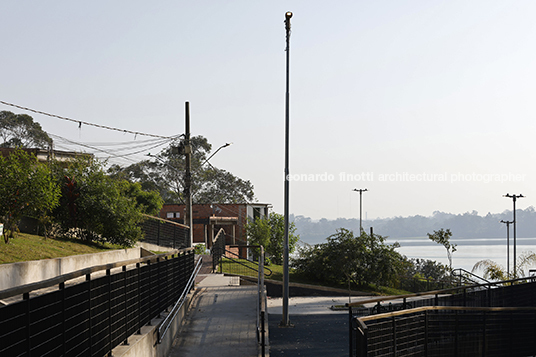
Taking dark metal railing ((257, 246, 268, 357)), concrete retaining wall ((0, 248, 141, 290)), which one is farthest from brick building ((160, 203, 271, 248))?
dark metal railing ((257, 246, 268, 357))

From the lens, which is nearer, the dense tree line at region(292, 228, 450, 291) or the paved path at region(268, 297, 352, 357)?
the paved path at region(268, 297, 352, 357)

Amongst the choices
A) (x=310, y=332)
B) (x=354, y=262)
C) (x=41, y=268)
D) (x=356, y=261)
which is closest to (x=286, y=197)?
(x=310, y=332)

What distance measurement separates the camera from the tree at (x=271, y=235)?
149 ft

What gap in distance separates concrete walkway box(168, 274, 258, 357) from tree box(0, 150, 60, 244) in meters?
5.57

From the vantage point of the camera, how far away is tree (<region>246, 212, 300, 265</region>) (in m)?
45.4

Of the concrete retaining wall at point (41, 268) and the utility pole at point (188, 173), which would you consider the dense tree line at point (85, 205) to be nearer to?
the concrete retaining wall at point (41, 268)

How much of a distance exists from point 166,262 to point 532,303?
36.9ft

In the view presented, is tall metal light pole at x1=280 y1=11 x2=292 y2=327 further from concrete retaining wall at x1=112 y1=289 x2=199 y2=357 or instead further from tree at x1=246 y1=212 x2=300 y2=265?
tree at x1=246 y1=212 x2=300 y2=265

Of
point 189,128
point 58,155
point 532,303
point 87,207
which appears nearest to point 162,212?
point 58,155

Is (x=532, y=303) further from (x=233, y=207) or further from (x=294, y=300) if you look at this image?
(x=233, y=207)

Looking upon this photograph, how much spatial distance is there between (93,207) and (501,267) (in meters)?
30.9

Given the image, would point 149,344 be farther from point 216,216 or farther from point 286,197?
point 216,216

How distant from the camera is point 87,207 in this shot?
1881cm

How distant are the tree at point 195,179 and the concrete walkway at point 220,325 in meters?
47.6
